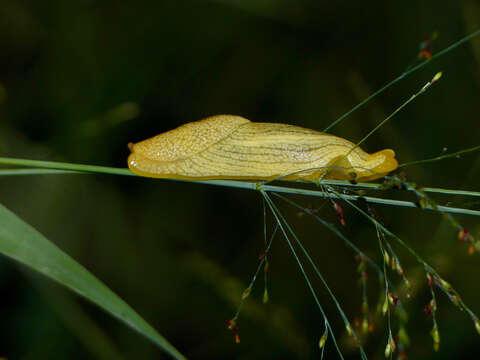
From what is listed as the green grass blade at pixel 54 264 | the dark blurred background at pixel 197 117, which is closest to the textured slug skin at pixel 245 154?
the green grass blade at pixel 54 264

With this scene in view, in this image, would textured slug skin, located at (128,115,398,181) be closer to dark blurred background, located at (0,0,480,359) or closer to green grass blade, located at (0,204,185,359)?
green grass blade, located at (0,204,185,359)

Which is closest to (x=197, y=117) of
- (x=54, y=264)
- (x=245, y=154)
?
(x=245, y=154)

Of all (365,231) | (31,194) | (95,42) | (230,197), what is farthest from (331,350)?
(95,42)

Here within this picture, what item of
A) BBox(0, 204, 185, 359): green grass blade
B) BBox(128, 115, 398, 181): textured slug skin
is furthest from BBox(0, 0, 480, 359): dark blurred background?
BBox(0, 204, 185, 359): green grass blade

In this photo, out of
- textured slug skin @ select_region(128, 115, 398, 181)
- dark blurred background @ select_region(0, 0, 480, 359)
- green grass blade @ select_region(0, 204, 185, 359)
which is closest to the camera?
green grass blade @ select_region(0, 204, 185, 359)

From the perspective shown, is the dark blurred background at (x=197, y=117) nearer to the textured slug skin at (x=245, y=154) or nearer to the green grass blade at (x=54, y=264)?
the textured slug skin at (x=245, y=154)

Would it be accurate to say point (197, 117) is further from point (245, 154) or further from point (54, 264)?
point (54, 264)
